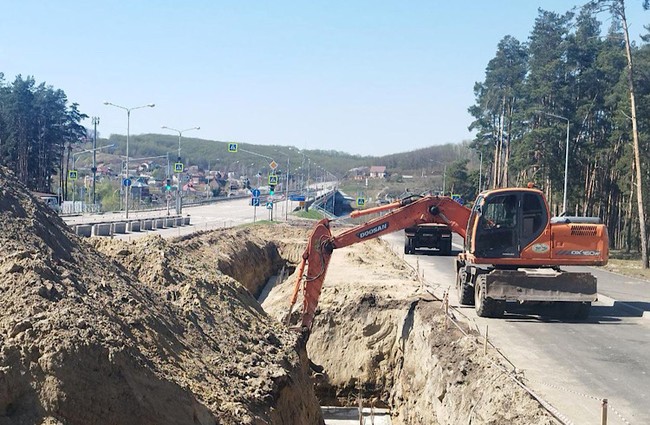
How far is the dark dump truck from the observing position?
3934cm

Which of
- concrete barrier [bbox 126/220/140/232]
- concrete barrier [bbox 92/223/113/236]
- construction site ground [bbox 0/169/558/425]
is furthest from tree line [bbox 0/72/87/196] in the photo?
construction site ground [bbox 0/169/558/425]

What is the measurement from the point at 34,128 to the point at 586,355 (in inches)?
2613

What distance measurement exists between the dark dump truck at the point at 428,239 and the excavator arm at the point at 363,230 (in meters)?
19.8

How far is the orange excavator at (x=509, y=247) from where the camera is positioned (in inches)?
695

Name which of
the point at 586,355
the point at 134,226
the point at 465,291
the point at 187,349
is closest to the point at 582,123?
the point at 134,226

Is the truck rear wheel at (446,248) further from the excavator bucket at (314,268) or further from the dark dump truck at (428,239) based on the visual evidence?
the excavator bucket at (314,268)

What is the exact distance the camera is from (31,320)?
25.6ft

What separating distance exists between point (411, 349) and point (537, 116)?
146ft

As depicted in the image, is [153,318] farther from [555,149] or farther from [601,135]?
[601,135]

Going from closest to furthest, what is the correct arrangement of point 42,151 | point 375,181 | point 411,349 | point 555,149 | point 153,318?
point 153,318, point 411,349, point 555,149, point 42,151, point 375,181

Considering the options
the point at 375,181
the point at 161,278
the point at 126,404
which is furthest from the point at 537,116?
the point at 375,181

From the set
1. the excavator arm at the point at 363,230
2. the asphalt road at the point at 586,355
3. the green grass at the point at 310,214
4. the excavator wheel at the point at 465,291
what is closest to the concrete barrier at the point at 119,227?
the asphalt road at the point at 586,355

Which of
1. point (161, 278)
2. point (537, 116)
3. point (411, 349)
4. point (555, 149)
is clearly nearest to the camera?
point (161, 278)

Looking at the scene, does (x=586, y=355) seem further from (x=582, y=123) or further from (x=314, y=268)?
(x=582, y=123)
